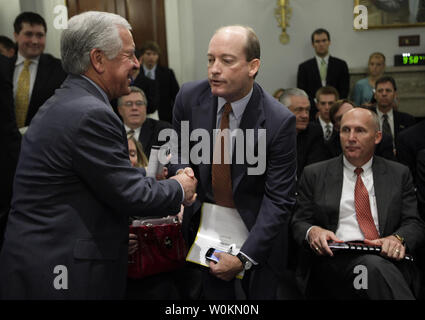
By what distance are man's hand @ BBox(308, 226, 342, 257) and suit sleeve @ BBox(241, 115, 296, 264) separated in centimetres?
54

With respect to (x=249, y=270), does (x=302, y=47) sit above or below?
above

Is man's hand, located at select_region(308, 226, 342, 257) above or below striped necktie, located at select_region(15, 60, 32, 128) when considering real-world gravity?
below

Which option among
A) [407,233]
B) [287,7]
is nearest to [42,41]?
[407,233]

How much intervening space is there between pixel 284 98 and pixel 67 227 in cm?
274

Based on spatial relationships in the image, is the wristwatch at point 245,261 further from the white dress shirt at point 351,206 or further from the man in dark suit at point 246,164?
the white dress shirt at point 351,206

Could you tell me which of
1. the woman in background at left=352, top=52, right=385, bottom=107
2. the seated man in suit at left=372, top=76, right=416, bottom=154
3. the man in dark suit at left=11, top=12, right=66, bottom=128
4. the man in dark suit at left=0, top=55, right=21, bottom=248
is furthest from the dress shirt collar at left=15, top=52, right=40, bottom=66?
the woman in background at left=352, top=52, right=385, bottom=107

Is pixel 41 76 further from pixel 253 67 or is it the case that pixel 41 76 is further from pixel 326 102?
pixel 326 102

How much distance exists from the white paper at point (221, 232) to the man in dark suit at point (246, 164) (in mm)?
37

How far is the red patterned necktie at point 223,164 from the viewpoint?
79.1 inches

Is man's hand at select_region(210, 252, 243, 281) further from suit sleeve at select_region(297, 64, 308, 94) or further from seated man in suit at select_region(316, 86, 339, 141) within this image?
suit sleeve at select_region(297, 64, 308, 94)

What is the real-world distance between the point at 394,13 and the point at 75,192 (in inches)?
281

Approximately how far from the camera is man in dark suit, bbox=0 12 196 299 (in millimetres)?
1522

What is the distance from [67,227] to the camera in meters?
1.54
